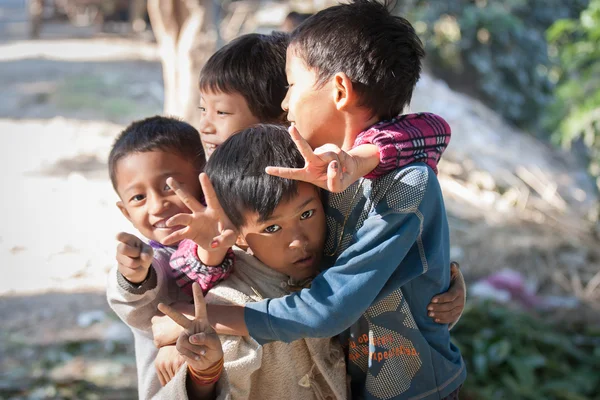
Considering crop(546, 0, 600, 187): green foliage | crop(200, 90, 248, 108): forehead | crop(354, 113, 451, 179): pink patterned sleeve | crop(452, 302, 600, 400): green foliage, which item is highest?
crop(354, 113, 451, 179): pink patterned sleeve

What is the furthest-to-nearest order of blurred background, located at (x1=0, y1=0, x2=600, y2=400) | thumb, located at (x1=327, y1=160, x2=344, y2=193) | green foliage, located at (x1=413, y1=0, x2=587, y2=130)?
green foliage, located at (x1=413, y1=0, x2=587, y2=130)
blurred background, located at (x1=0, y1=0, x2=600, y2=400)
thumb, located at (x1=327, y1=160, x2=344, y2=193)

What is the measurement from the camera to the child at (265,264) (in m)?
1.64

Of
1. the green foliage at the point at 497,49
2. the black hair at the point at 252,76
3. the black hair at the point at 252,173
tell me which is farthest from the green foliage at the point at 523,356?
the green foliage at the point at 497,49

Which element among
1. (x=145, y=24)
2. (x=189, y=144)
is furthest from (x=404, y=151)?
(x=145, y=24)

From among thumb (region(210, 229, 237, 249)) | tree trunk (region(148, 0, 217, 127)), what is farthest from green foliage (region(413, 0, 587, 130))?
thumb (region(210, 229, 237, 249))

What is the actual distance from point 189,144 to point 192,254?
42cm

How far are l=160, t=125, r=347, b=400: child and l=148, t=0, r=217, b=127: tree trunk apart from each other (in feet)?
13.8

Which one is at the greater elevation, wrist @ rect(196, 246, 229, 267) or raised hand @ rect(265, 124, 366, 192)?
raised hand @ rect(265, 124, 366, 192)

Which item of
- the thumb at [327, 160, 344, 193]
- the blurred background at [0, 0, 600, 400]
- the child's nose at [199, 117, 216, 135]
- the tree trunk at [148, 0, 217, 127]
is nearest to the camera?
the thumb at [327, 160, 344, 193]

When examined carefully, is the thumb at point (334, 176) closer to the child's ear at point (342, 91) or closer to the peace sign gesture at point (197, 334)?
the child's ear at point (342, 91)

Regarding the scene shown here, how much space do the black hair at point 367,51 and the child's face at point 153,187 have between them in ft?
1.54

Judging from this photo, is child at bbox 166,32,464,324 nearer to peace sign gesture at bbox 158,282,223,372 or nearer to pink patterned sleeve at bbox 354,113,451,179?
pink patterned sleeve at bbox 354,113,451,179

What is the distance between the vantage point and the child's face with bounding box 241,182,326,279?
166cm

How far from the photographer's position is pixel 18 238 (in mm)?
6008
